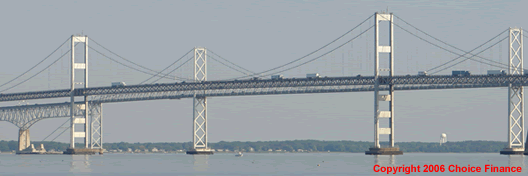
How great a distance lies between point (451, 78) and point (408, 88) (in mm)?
4218

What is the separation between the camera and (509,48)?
9269 centimetres

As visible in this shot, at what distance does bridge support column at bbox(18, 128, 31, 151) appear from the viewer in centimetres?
11512

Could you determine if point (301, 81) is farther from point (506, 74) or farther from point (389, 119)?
point (506, 74)

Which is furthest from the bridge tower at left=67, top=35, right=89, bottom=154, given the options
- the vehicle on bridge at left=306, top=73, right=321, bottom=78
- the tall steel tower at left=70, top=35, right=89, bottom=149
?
the vehicle on bridge at left=306, top=73, right=321, bottom=78

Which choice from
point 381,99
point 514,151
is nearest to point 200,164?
point 381,99

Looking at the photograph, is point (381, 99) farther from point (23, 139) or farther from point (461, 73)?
point (23, 139)

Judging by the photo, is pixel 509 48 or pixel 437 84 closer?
pixel 437 84

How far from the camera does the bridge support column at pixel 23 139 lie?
115m

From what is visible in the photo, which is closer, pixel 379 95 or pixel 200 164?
pixel 200 164

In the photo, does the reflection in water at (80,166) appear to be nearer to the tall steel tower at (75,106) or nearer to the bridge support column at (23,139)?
the tall steel tower at (75,106)

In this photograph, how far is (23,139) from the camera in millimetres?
115562

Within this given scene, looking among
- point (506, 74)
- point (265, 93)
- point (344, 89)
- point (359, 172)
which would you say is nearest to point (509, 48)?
point (506, 74)

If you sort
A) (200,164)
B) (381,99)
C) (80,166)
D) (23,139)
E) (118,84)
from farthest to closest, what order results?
(23,139) → (118,84) → (381,99) → (200,164) → (80,166)

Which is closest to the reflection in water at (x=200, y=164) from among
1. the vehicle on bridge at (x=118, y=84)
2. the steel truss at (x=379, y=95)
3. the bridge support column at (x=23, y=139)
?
the steel truss at (x=379, y=95)
